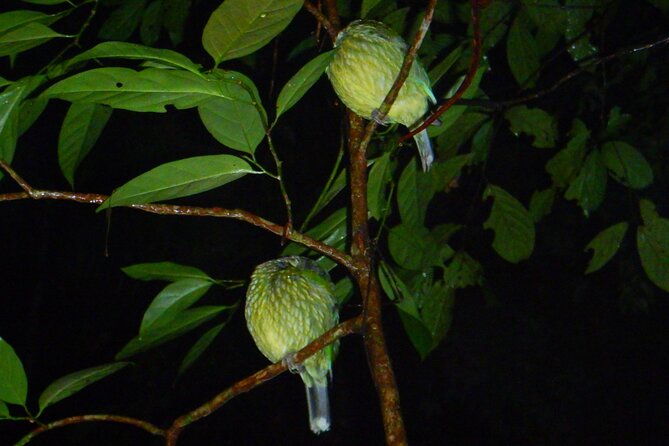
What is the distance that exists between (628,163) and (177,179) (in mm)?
1036

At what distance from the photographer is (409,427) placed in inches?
152

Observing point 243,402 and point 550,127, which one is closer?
point 550,127

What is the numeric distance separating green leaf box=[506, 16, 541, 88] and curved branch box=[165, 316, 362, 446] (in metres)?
0.81

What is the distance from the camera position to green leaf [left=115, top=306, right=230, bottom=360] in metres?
0.95

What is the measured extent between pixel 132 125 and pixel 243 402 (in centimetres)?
172

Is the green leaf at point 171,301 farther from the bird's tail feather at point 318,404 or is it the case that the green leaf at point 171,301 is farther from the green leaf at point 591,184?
the green leaf at point 591,184

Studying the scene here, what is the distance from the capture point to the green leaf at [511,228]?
1357 mm

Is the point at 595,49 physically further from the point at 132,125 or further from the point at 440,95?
the point at 132,125

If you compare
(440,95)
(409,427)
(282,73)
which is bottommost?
(409,427)

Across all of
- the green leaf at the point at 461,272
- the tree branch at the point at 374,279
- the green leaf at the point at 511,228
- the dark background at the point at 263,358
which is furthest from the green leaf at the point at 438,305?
the dark background at the point at 263,358

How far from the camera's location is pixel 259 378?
0.74 m

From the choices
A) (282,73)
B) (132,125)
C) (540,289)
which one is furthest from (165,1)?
(540,289)

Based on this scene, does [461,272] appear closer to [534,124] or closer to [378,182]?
[534,124]

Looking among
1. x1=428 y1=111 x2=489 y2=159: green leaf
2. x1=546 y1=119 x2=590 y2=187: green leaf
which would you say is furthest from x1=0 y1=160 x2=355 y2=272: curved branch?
x1=546 y1=119 x2=590 y2=187: green leaf
